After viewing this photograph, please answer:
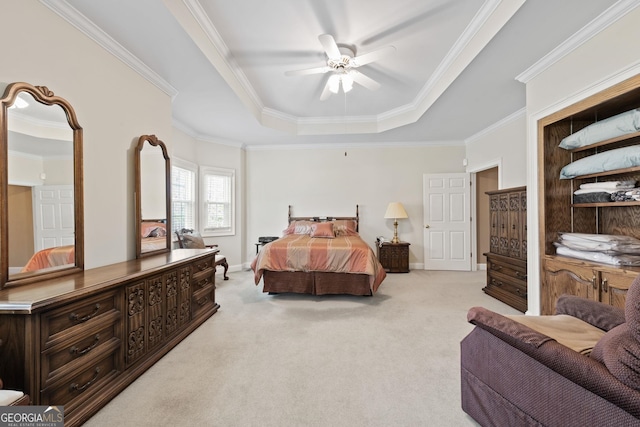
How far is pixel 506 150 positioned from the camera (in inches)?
183

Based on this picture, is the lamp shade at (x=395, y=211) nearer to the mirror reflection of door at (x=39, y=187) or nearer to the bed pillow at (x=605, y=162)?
the bed pillow at (x=605, y=162)

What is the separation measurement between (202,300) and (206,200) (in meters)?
2.80

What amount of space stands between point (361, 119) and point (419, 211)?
2386mm

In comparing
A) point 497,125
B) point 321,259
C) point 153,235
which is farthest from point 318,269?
point 497,125

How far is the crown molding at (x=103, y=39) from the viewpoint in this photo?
2.01 meters

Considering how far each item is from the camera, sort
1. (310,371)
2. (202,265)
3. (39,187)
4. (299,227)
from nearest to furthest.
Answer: (39,187) → (310,371) → (202,265) → (299,227)

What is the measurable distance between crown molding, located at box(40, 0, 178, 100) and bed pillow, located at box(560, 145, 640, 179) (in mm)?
4430

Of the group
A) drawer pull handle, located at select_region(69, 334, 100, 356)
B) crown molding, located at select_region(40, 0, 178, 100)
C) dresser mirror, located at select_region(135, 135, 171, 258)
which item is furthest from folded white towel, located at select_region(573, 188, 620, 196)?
crown molding, located at select_region(40, 0, 178, 100)

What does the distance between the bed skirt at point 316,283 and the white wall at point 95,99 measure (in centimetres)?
189

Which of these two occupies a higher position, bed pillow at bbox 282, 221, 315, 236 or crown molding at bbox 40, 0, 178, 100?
crown molding at bbox 40, 0, 178, 100

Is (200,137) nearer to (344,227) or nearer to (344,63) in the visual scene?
(344,227)

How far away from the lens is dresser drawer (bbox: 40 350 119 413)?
1.52m

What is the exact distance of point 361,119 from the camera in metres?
5.32

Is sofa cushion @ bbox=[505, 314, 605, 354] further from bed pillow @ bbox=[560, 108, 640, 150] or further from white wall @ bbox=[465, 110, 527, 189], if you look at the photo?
white wall @ bbox=[465, 110, 527, 189]
